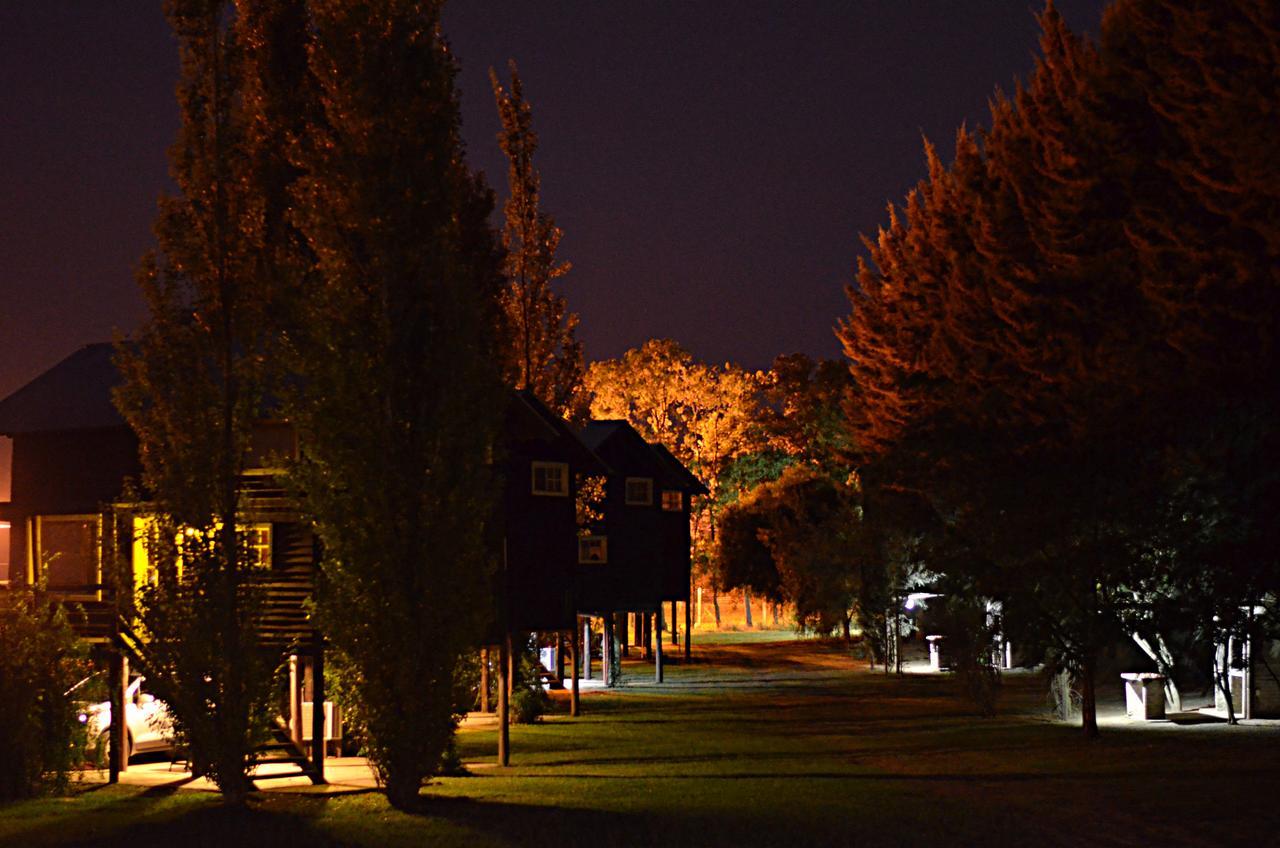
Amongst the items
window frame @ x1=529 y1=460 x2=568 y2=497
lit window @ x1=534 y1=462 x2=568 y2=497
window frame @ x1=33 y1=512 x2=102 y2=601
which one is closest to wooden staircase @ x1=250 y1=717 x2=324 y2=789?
window frame @ x1=33 y1=512 x2=102 y2=601

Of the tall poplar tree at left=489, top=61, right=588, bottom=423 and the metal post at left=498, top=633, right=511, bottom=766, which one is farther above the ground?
the tall poplar tree at left=489, top=61, right=588, bottom=423

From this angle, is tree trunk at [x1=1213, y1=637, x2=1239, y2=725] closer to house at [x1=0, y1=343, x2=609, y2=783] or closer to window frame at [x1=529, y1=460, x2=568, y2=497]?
house at [x1=0, y1=343, x2=609, y2=783]

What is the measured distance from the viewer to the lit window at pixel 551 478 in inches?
1458

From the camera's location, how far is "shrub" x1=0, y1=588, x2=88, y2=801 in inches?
923

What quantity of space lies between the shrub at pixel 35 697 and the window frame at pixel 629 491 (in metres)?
31.4

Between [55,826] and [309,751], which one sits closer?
[55,826]

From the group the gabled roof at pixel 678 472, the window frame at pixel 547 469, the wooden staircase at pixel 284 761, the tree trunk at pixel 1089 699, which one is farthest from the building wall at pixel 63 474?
the gabled roof at pixel 678 472

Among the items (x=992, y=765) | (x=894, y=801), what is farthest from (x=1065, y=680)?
(x=894, y=801)

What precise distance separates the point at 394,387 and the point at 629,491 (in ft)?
113

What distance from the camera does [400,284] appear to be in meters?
21.2

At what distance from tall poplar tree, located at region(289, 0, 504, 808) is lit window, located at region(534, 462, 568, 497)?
15.2 m

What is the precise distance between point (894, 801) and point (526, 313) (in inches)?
1012

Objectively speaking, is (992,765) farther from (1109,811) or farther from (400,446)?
(400,446)

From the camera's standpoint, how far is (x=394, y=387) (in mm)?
21000
